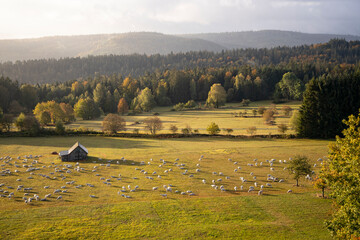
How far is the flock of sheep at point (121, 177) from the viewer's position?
1410 inches

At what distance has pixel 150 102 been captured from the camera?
135750mm

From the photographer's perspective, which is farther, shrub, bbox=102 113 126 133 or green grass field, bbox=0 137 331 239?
shrub, bbox=102 113 126 133

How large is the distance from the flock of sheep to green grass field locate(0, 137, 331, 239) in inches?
6.1

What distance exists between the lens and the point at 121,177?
4200cm

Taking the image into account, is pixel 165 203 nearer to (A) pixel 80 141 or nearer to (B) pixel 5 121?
(A) pixel 80 141

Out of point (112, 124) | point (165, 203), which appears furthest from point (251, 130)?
point (165, 203)

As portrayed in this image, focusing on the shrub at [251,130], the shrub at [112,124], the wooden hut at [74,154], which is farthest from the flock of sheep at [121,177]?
the shrub at [112,124]

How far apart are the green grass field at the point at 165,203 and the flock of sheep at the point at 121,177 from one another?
0.15 meters

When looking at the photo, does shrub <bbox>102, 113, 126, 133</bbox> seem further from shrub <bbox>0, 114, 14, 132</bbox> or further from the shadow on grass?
shrub <bbox>0, 114, 14, 132</bbox>

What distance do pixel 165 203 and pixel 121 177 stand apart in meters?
12.6

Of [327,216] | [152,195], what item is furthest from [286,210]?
[152,195]

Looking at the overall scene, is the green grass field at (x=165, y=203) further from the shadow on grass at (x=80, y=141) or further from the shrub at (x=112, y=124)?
the shrub at (x=112, y=124)

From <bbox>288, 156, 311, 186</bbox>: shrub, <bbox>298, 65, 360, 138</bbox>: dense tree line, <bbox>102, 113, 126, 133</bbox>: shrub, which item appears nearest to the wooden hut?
<bbox>102, 113, 126, 133</bbox>: shrub

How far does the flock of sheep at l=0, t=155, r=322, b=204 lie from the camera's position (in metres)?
35.8
